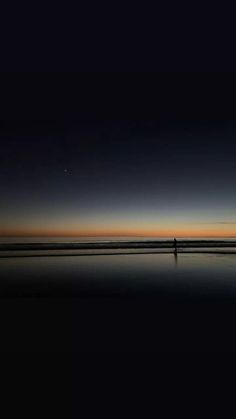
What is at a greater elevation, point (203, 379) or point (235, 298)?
point (235, 298)

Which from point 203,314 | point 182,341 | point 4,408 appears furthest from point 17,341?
point 203,314

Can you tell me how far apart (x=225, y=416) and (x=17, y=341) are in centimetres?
314

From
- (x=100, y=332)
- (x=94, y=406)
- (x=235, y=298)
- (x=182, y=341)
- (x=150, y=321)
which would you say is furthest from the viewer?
(x=235, y=298)

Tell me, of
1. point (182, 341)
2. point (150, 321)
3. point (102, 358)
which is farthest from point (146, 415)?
point (150, 321)

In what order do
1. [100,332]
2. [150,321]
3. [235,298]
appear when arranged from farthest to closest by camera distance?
[235,298] < [150,321] < [100,332]

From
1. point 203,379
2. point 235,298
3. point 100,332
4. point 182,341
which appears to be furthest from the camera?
point 235,298

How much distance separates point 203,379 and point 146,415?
0.86 m

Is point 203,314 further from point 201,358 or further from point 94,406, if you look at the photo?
point 94,406

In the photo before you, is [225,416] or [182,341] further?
[182,341]

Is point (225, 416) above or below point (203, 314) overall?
below

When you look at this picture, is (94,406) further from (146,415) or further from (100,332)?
(100,332)

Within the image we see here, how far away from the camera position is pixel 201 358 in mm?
3650

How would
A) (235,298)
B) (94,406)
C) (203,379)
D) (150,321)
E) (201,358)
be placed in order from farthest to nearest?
(235,298) < (150,321) < (201,358) < (203,379) < (94,406)

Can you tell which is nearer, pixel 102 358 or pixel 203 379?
pixel 203 379
